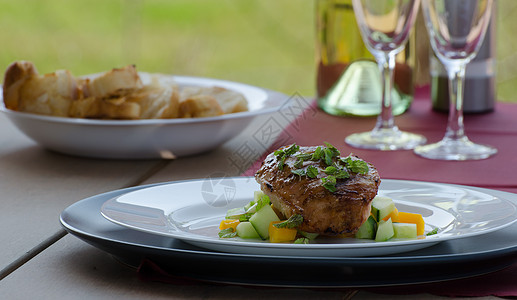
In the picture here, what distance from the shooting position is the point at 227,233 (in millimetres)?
792

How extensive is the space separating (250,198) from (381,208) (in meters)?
0.20

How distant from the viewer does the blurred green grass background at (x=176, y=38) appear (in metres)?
4.30

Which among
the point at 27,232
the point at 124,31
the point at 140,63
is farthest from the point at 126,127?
the point at 140,63

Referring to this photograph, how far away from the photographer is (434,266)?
0.69m

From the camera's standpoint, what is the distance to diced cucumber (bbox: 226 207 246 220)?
2.72 feet

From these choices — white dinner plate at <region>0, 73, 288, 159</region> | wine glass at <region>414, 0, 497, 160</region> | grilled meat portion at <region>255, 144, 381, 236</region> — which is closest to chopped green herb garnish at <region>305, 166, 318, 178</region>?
grilled meat portion at <region>255, 144, 381, 236</region>

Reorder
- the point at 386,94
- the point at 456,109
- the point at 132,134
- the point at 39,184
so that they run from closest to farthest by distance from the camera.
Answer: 1. the point at 39,184
2. the point at 132,134
3. the point at 456,109
4. the point at 386,94

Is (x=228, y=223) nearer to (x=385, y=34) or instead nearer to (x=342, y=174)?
(x=342, y=174)

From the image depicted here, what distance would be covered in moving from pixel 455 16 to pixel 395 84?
464mm

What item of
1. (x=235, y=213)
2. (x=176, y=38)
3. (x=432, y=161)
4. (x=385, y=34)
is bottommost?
(x=176, y=38)

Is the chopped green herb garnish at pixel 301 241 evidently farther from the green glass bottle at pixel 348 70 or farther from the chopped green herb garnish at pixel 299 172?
the green glass bottle at pixel 348 70

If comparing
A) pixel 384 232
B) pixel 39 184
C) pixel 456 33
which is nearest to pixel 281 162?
pixel 384 232

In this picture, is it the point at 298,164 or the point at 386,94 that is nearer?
the point at 298,164

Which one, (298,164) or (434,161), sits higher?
(298,164)
